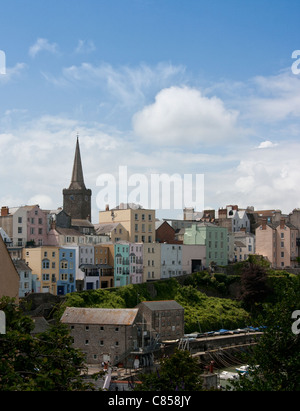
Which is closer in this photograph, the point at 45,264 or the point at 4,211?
the point at 45,264

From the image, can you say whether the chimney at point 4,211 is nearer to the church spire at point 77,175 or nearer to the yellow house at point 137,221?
the yellow house at point 137,221

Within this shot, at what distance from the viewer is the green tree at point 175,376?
29.4m

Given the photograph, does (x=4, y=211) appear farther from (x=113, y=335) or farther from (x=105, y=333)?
(x=113, y=335)

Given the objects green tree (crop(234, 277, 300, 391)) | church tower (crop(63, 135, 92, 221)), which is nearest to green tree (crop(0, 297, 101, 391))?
green tree (crop(234, 277, 300, 391))

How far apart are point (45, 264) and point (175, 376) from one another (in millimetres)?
33692

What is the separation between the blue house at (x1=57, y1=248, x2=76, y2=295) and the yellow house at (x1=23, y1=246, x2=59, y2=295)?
622 millimetres

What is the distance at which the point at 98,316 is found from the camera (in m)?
53.2

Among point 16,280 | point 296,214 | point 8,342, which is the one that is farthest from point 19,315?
point 296,214

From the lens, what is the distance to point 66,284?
211 feet

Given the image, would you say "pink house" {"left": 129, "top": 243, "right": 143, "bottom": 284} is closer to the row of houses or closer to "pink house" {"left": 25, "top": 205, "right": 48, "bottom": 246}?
the row of houses

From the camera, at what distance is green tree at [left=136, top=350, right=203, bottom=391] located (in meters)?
29.4

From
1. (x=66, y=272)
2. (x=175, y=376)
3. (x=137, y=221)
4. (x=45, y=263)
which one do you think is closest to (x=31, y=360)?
(x=175, y=376)

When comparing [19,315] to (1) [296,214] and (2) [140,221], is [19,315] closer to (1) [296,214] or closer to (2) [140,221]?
(2) [140,221]

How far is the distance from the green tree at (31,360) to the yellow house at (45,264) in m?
49.5
